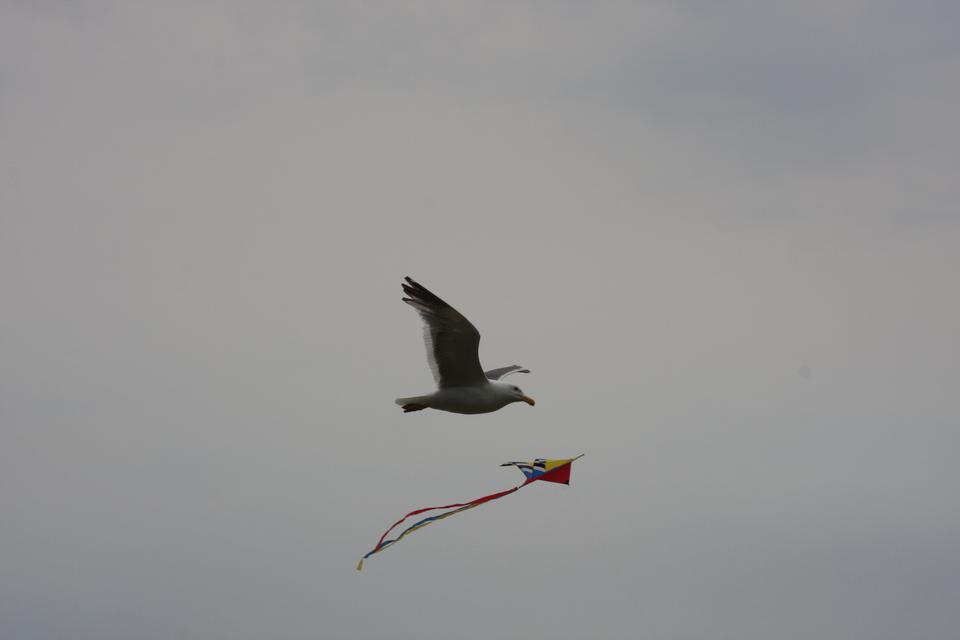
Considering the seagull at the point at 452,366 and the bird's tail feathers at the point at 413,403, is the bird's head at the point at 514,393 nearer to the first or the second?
the seagull at the point at 452,366

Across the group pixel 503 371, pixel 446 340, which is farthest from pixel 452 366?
pixel 503 371

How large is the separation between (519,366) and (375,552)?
912 cm

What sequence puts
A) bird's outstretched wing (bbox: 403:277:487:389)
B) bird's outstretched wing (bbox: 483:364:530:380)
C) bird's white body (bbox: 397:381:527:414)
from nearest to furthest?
bird's outstretched wing (bbox: 403:277:487:389) < bird's white body (bbox: 397:381:527:414) < bird's outstretched wing (bbox: 483:364:530:380)

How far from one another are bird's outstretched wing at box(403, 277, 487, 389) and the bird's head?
501 millimetres

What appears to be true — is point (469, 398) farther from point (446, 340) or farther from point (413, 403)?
point (446, 340)

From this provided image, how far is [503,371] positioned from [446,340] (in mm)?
5247

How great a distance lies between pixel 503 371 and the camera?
2656cm

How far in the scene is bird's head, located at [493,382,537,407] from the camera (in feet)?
73.8

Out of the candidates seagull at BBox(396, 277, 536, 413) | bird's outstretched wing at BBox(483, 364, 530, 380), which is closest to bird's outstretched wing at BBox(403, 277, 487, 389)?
seagull at BBox(396, 277, 536, 413)

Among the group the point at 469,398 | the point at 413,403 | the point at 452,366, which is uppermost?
the point at 452,366

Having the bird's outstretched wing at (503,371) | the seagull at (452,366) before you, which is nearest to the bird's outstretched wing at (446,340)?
the seagull at (452,366)

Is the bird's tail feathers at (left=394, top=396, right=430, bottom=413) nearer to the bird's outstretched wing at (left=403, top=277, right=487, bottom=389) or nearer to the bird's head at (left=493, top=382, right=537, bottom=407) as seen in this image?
the bird's outstretched wing at (left=403, top=277, right=487, bottom=389)

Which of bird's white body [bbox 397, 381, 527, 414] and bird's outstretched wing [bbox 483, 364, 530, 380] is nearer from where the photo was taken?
bird's white body [bbox 397, 381, 527, 414]

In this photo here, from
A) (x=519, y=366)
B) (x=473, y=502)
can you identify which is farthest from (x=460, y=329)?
(x=519, y=366)
